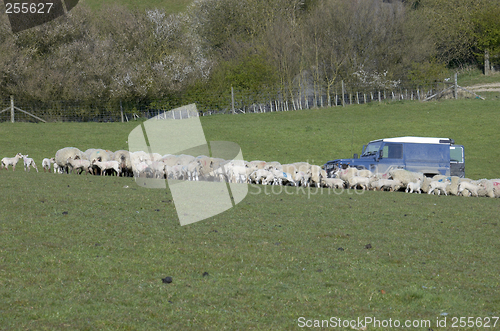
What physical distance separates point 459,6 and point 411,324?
75.6 metres

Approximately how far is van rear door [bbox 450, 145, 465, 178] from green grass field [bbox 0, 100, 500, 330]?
22.7ft

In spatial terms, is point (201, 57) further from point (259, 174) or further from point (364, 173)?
point (364, 173)

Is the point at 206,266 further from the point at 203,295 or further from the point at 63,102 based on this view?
the point at 63,102

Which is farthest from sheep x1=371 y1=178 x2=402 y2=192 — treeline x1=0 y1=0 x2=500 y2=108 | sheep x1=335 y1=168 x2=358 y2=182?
treeline x1=0 y1=0 x2=500 y2=108

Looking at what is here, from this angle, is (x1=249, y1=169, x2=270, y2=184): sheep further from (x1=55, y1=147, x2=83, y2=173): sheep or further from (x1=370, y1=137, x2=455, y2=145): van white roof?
(x1=55, y1=147, x2=83, y2=173): sheep

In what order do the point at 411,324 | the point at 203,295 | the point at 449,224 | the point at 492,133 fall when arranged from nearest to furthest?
the point at 411,324, the point at 203,295, the point at 449,224, the point at 492,133

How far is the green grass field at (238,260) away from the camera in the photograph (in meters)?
5.64

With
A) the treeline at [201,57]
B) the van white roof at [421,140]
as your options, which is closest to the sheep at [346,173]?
the van white roof at [421,140]

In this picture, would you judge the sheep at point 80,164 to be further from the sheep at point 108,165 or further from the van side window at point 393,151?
the van side window at point 393,151

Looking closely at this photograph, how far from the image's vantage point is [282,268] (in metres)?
7.34

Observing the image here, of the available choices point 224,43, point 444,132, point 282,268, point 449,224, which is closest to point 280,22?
point 224,43

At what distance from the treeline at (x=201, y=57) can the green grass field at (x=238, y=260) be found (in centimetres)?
3570

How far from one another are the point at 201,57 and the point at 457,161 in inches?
1744

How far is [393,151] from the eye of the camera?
22469 millimetres
